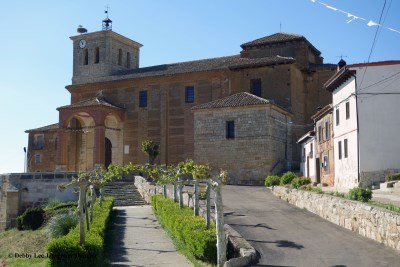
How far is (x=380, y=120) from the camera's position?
2111 centimetres

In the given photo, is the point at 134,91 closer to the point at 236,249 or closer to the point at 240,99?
the point at 240,99

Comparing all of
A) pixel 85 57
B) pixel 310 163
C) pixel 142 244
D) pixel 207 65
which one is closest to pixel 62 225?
pixel 142 244

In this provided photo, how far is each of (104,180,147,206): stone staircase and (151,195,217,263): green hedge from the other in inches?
422

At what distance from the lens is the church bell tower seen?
145 feet

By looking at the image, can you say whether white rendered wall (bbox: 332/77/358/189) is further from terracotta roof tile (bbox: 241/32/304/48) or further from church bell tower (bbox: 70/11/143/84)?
church bell tower (bbox: 70/11/143/84)

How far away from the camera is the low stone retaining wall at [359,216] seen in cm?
930

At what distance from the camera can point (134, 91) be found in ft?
132

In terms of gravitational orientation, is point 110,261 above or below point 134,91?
below

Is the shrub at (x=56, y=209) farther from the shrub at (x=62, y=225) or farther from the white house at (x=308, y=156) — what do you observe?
the white house at (x=308, y=156)

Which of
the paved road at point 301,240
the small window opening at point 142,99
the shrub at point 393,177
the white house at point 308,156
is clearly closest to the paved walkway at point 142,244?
the paved road at point 301,240

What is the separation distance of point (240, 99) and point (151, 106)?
9.79m

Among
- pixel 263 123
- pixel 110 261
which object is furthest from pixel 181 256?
pixel 263 123

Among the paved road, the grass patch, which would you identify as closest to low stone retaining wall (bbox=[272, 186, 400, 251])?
the paved road

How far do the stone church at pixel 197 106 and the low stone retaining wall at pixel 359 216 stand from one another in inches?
592
